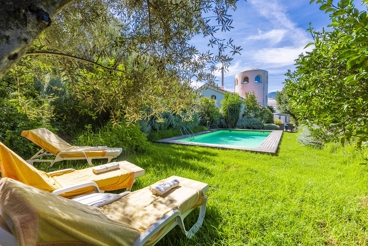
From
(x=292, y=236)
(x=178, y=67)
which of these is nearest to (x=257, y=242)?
(x=292, y=236)

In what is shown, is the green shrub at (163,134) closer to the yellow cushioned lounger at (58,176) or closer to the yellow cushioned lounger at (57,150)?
the yellow cushioned lounger at (57,150)

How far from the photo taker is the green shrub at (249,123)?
2102 cm

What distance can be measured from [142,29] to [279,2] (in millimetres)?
3082


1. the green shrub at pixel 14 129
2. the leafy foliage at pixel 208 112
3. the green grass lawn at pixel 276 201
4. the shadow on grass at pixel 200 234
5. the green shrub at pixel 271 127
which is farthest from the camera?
the green shrub at pixel 271 127

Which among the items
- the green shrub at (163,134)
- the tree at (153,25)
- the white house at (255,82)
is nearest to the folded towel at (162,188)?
the tree at (153,25)

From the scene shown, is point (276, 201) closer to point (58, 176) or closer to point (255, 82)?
point (58, 176)

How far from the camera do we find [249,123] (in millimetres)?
21188

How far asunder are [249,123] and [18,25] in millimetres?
21938

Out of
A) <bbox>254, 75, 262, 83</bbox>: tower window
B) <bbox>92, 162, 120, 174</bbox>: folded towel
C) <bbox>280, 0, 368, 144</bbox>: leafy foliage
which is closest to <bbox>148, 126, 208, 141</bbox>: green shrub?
<bbox>92, 162, 120, 174</bbox>: folded towel

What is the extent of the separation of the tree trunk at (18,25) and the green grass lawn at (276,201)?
98.5 inches

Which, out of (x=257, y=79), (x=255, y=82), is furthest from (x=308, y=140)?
(x=257, y=79)

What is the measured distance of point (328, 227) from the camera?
2.76m

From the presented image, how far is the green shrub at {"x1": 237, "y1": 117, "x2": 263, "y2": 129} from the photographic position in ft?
68.9

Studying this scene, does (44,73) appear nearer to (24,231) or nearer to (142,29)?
(142,29)
